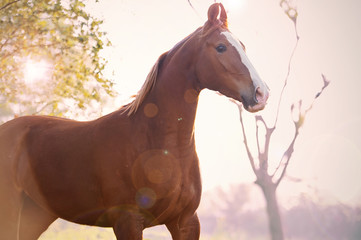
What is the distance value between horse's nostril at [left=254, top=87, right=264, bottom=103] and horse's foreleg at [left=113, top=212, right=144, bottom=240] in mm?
1540

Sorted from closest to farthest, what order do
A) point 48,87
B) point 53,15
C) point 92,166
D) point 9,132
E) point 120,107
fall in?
1. point 92,166
2. point 120,107
3. point 9,132
4. point 53,15
5. point 48,87

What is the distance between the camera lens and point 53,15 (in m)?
9.60

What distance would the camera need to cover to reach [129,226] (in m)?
3.47

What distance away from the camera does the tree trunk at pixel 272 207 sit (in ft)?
57.6

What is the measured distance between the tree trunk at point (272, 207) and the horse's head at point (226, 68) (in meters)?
15.2

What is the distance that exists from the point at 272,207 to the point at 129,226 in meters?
15.5

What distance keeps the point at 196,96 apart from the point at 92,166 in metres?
1.30

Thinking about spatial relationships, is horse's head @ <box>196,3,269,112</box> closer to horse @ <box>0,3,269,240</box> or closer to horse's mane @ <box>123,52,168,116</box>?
horse @ <box>0,3,269,240</box>

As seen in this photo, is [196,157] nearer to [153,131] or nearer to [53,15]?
[153,131]

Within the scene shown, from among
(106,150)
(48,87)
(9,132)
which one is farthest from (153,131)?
(48,87)

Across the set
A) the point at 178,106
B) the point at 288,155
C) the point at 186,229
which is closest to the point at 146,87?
the point at 178,106

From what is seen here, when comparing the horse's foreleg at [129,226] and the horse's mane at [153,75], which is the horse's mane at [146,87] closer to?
the horse's mane at [153,75]

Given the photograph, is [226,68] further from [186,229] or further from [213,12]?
[186,229]

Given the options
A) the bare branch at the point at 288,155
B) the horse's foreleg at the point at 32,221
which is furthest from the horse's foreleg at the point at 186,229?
the bare branch at the point at 288,155
